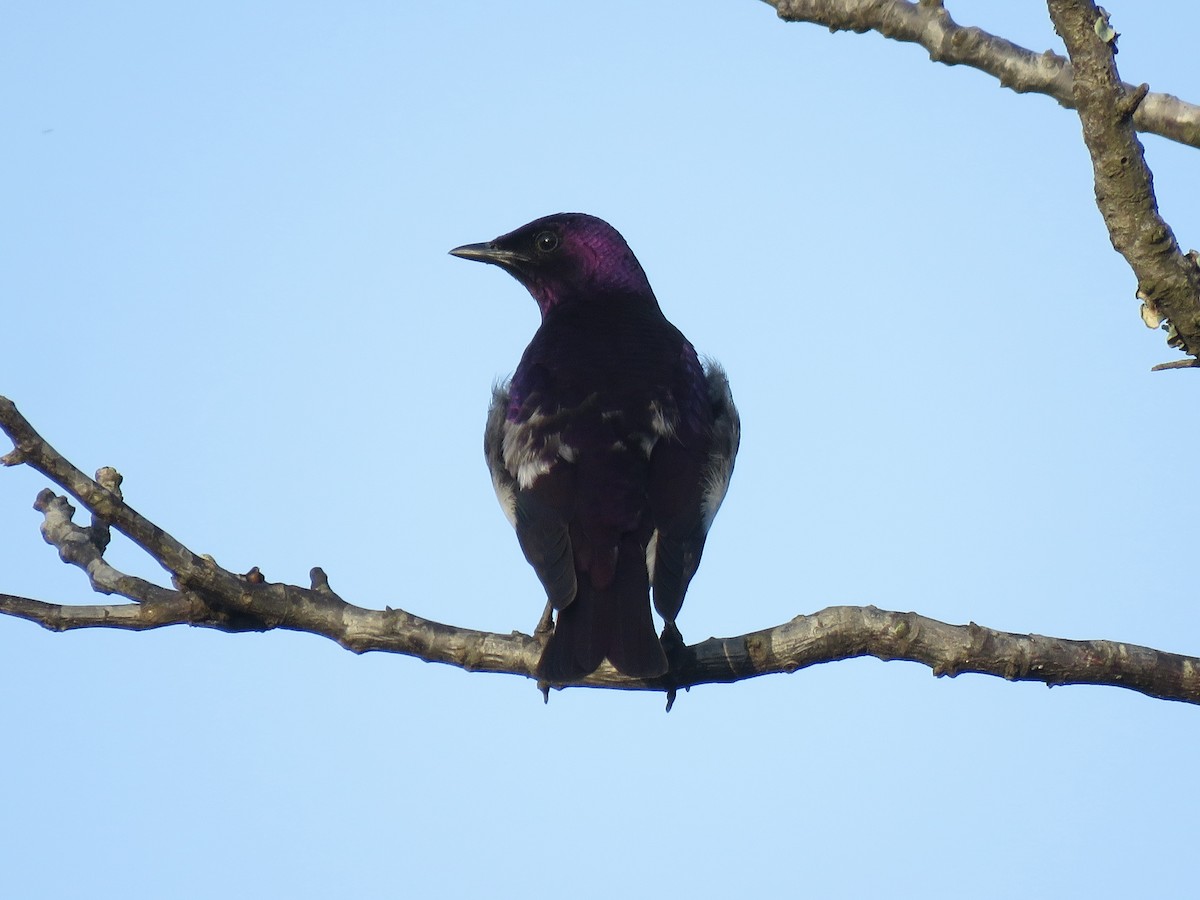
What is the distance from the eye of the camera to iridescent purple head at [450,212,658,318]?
24.0 ft

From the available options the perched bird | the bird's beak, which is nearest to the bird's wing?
the perched bird

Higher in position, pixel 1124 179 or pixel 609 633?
pixel 1124 179

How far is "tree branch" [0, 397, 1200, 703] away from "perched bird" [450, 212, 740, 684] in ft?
0.78

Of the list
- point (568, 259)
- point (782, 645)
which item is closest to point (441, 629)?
point (782, 645)

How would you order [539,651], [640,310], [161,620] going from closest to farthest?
[161,620] → [539,651] → [640,310]

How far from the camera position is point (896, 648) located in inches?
162

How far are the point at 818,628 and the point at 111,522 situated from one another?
7.17 ft

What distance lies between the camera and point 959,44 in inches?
167

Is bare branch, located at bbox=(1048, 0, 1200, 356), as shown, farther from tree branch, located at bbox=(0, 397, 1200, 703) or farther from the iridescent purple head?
the iridescent purple head

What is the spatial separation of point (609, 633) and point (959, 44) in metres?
2.28

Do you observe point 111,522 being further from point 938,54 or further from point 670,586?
point 938,54

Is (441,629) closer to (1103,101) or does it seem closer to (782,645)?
(782,645)

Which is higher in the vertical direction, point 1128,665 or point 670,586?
point 670,586

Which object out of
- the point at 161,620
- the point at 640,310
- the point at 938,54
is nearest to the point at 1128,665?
the point at 938,54
